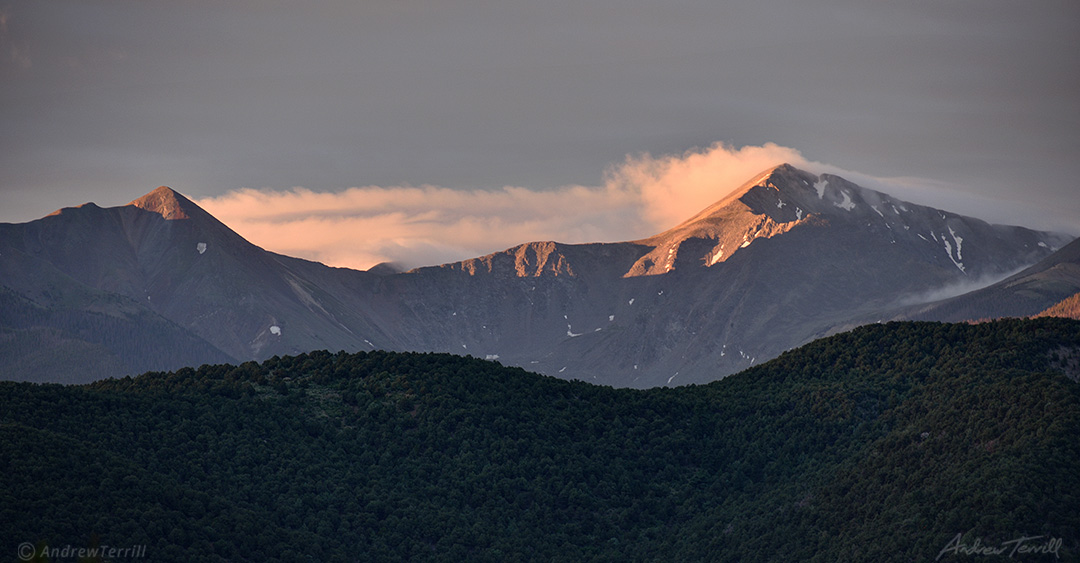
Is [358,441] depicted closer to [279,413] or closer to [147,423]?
[279,413]

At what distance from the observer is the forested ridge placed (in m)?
118

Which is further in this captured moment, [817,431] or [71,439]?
A: [817,431]

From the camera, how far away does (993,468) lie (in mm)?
118000

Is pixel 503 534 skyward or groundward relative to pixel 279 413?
groundward

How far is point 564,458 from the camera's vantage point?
15962 cm

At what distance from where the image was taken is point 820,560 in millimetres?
124125

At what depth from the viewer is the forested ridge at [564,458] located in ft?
386

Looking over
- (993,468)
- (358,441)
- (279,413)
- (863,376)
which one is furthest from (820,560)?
(279,413)

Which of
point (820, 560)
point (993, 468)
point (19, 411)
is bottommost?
point (820, 560)

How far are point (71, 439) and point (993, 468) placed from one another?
4038 inches

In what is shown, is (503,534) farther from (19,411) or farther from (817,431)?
(19,411)

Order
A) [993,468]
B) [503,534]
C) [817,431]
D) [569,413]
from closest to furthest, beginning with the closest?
[993,468] → [503,534] → [817,431] → [569,413]

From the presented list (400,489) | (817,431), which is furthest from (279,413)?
(817,431)

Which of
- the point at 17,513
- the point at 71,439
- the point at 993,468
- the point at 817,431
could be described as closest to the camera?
the point at 17,513
